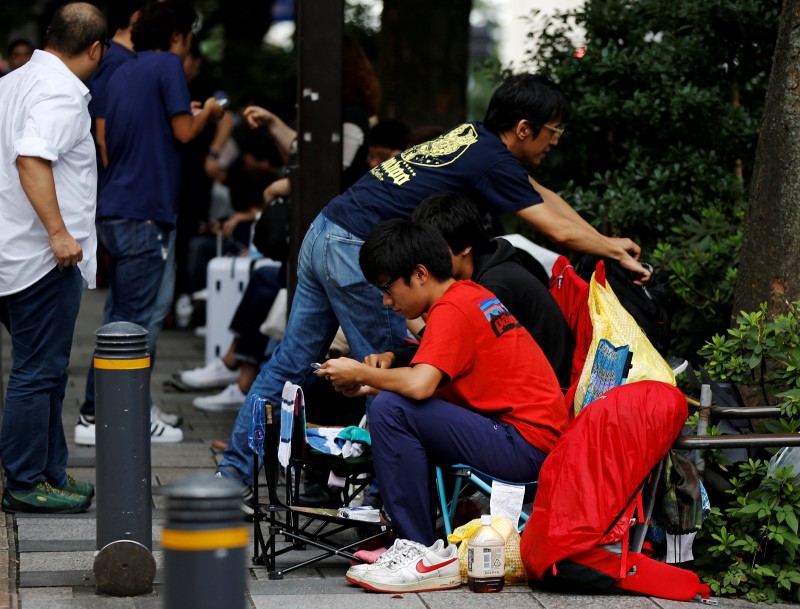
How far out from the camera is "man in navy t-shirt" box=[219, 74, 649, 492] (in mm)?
4820

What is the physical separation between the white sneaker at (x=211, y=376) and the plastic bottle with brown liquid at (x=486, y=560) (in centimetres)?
430

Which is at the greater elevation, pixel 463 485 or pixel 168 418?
pixel 463 485

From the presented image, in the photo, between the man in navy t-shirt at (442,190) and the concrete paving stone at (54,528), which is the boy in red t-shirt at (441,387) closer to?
the man in navy t-shirt at (442,190)

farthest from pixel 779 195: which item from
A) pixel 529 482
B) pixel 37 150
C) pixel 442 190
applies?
pixel 37 150

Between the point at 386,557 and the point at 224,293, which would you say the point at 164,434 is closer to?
the point at 224,293

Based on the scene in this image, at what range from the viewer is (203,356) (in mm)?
9891

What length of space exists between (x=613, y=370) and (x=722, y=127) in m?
2.47

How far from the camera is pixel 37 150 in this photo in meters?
4.73

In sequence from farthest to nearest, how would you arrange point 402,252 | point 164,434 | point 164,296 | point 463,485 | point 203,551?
point 164,434, point 164,296, point 463,485, point 402,252, point 203,551

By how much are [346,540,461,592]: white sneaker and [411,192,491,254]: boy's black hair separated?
1.14 m

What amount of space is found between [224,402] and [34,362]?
2.79m

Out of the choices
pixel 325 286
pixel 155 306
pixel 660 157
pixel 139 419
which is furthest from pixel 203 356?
pixel 139 419

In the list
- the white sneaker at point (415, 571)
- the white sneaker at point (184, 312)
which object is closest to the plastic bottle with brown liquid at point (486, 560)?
the white sneaker at point (415, 571)

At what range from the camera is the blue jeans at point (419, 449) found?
168 inches
